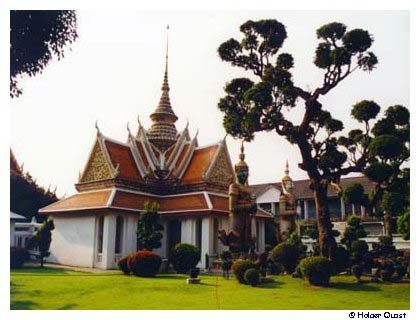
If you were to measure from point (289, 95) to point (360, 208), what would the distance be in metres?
5.33

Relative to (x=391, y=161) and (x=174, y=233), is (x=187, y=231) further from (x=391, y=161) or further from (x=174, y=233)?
(x=391, y=161)

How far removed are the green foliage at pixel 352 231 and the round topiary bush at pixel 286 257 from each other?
1.52m

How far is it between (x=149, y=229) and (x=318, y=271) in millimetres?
4718

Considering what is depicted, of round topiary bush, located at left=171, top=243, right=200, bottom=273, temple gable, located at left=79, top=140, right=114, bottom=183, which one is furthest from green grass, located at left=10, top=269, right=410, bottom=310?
temple gable, located at left=79, top=140, right=114, bottom=183

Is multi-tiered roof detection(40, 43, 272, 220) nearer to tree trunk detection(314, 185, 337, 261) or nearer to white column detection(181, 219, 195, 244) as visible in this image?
white column detection(181, 219, 195, 244)

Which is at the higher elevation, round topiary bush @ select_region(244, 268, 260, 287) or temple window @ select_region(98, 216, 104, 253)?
temple window @ select_region(98, 216, 104, 253)

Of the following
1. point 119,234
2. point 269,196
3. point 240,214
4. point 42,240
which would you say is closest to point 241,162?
point 240,214

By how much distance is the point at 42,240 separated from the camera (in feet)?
41.4

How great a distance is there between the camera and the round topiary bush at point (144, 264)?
37.0 feet

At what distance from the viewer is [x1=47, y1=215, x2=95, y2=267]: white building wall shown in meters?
13.5

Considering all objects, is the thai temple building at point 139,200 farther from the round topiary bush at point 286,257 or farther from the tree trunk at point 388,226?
the tree trunk at point 388,226

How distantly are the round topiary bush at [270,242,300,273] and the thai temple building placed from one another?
8.50ft
